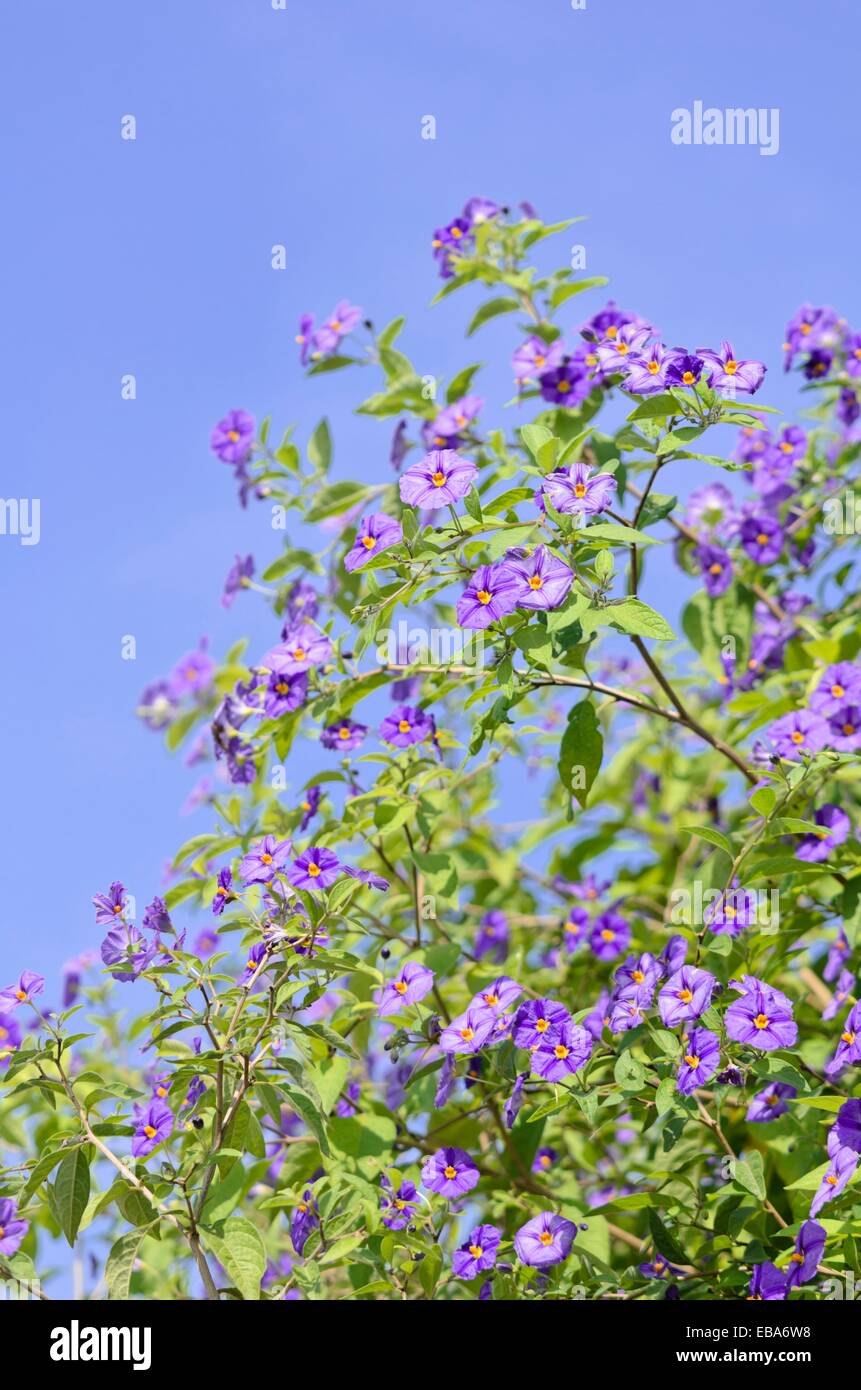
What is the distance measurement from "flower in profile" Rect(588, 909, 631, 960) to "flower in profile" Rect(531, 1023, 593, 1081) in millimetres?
956

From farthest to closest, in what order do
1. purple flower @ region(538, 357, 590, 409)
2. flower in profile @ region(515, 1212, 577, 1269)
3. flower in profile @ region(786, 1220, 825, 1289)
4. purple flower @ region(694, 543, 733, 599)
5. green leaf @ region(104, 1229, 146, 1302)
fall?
purple flower @ region(694, 543, 733, 599), purple flower @ region(538, 357, 590, 409), flower in profile @ region(515, 1212, 577, 1269), flower in profile @ region(786, 1220, 825, 1289), green leaf @ region(104, 1229, 146, 1302)

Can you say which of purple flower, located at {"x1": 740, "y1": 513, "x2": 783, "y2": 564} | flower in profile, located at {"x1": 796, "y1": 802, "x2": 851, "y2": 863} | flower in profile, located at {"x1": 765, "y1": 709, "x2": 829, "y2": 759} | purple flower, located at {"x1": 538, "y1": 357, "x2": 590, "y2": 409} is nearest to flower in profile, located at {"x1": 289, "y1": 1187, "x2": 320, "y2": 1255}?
flower in profile, located at {"x1": 796, "y1": 802, "x2": 851, "y2": 863}

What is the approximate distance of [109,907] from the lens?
204cm

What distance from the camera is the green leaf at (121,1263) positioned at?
183 cm

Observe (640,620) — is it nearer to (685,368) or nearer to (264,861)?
(685,368)

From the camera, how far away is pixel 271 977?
2082mm

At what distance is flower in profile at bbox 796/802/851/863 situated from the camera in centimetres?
250

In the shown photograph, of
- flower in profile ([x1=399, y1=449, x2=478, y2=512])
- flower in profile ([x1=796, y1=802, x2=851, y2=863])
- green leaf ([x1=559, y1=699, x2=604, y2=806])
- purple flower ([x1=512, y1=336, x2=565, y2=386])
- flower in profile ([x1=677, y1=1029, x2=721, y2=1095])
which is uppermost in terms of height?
purple flower ([x1=512, y1=336, x2=565, y2=386])

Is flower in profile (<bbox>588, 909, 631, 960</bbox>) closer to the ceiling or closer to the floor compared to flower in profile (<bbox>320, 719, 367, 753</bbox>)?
closer to the floor

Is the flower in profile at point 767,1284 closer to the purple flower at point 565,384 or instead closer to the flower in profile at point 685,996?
the flower in profile at point 685,996

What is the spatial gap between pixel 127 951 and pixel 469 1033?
0.53 m

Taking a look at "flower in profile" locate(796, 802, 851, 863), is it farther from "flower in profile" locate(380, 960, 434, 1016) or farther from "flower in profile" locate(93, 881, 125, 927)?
"flower in profile" locate(93, 881, 125, 927)

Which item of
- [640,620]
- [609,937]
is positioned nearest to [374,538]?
[640,620]
